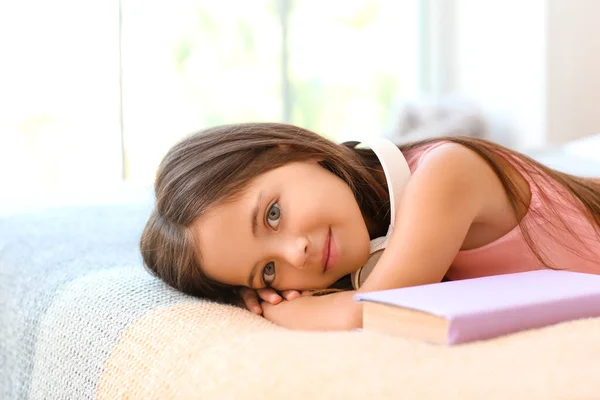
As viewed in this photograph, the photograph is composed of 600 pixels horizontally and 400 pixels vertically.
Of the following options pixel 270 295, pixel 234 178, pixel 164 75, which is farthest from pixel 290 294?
pixel 164 75

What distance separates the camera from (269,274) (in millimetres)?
1002

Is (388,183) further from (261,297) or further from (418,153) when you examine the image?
(261,297)

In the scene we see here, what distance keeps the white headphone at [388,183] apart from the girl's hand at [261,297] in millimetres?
91

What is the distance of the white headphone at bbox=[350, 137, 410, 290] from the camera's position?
101cm

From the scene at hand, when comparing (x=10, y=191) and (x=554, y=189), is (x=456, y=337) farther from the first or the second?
(x=10, y=191)

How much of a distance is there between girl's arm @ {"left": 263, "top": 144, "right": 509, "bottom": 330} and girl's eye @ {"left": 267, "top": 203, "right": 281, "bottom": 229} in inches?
3.8

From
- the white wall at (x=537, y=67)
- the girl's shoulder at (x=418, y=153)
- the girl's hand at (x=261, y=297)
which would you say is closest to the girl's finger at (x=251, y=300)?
the girl's hand at (x=261, y=297)

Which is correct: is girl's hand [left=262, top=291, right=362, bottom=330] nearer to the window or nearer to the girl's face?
the girl's face

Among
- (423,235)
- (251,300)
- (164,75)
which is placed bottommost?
(251,300)

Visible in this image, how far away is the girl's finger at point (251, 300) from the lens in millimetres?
972

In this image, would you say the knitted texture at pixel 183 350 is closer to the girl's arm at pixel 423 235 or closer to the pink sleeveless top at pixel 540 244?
the girl's arm at pixel 423 235

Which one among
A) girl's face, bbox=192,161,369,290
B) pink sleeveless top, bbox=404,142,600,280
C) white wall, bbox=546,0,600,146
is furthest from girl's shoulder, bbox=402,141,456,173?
white wall, bbox=546,0,600,146

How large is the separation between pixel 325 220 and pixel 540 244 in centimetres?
33

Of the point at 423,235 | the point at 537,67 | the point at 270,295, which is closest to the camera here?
the point at 423,235
